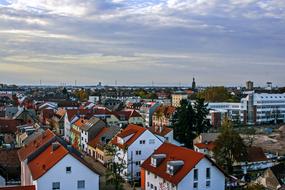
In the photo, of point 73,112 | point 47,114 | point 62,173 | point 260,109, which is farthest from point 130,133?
point 260,109

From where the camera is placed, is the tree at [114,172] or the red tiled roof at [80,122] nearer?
the tree at [114,172]

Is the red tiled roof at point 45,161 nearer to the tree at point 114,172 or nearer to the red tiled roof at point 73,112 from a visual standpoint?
the tree at point 114,172

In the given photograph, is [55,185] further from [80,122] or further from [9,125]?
[9,125]

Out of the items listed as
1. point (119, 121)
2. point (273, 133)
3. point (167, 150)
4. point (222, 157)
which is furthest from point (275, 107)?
point (167, 150)

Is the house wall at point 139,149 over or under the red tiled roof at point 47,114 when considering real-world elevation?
under

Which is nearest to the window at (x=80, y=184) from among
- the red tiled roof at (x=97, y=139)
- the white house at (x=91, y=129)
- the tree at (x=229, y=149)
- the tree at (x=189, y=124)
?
the tree at (x=229, y=149)

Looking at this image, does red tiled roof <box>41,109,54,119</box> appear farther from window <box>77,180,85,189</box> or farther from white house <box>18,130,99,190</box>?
window <box>77,180,85,189</box>

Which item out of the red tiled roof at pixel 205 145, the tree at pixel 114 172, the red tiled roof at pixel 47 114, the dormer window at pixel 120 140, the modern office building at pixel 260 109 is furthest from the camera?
the modern office building at pixel 260 109
